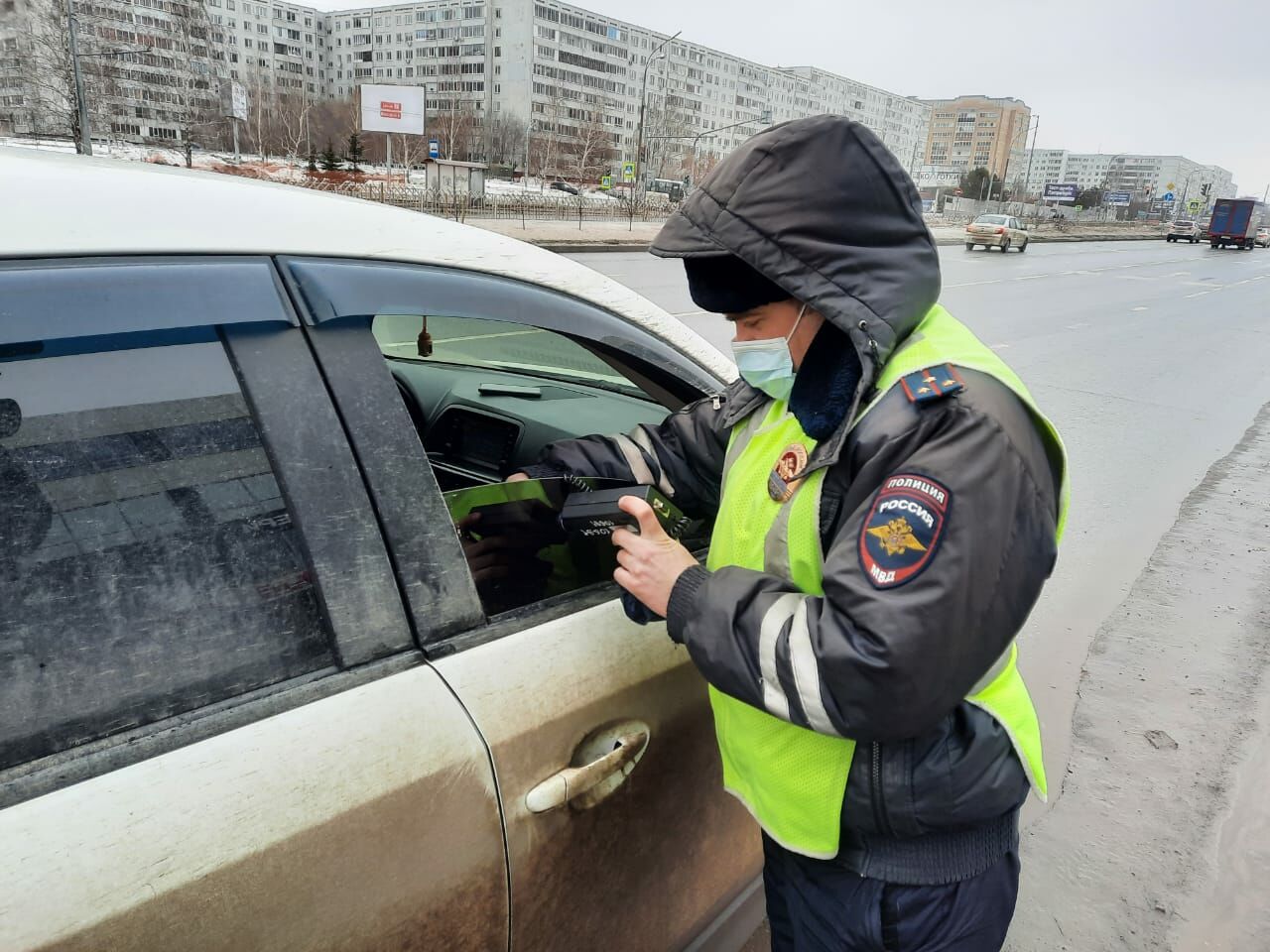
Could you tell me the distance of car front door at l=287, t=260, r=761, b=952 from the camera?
121cm

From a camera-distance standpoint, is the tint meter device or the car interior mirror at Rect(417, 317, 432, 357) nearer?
the tint meter device

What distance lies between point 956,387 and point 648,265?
1754 centimetres

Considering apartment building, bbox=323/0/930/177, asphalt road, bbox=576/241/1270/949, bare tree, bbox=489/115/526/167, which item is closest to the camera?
asphalt road, bbox=576/241/1270/949

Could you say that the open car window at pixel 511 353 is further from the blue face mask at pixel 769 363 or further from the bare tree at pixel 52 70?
the bare tree at pixel 52 70

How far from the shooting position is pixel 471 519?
63.8 inches

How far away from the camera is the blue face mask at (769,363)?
1.37 metres

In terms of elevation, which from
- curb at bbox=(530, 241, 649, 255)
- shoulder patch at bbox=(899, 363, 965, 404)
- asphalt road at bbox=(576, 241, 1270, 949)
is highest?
shoulder patch at bbox=(899, 363, 965, 404)

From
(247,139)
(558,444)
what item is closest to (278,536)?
(558,444)

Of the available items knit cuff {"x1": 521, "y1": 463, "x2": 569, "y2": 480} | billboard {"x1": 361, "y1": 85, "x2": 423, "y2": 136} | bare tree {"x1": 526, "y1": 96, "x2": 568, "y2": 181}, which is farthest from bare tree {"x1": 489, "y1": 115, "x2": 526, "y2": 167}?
knit cuff {"x1": 521, "y1": 463, "x2": 569, "y2": 480}

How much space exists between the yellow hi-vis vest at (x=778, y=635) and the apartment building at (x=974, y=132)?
5803 inches

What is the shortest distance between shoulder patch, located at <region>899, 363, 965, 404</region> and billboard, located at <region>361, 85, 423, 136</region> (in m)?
43.0

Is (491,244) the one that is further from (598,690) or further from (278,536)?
(598,690)

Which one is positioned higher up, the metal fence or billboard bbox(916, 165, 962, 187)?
billboard bbox(916, 165, 962, 187)

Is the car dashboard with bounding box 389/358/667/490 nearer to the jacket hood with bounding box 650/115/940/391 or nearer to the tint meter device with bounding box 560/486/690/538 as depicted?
the tint meter device with bounding box 560/486/690/538
